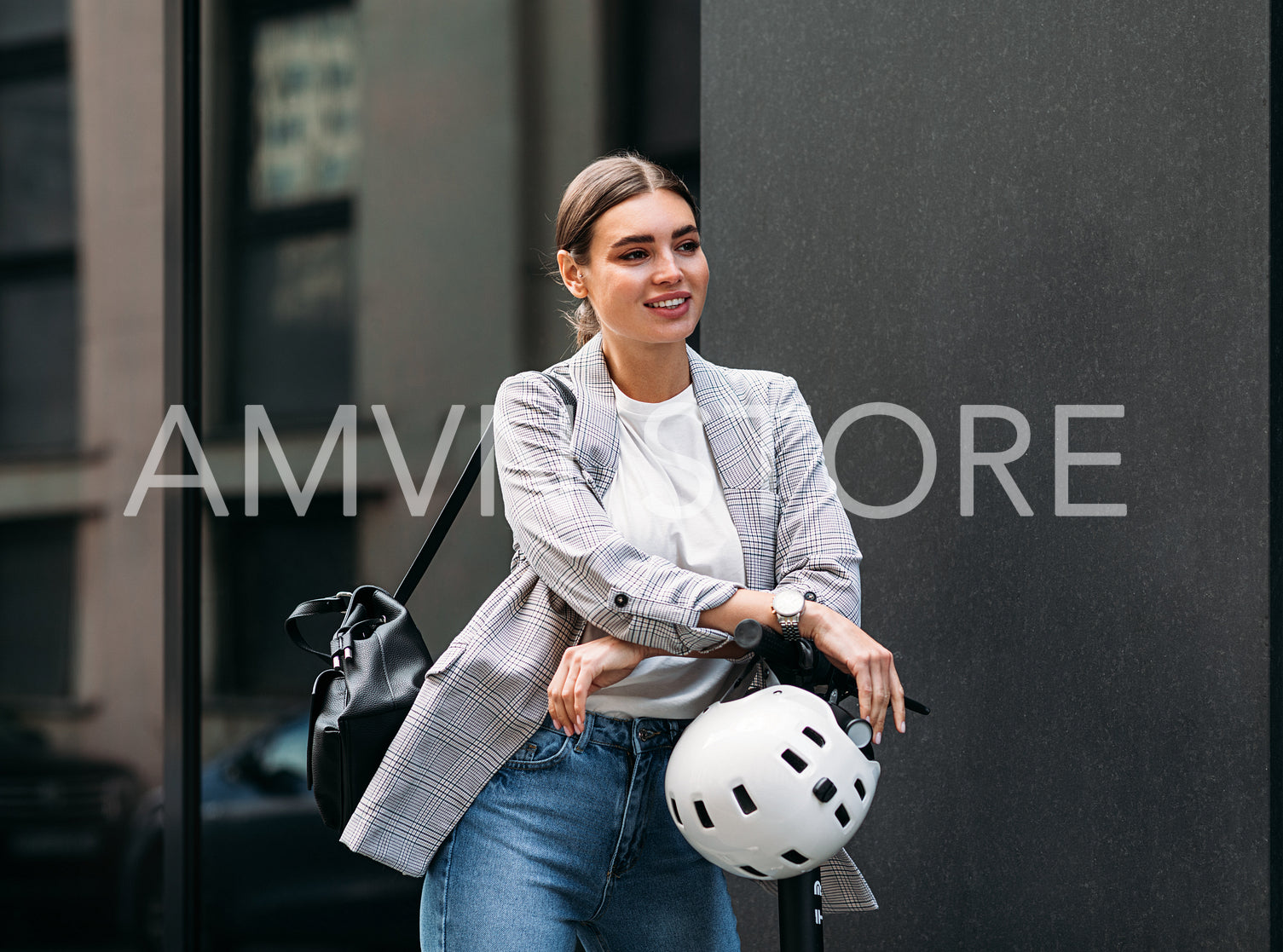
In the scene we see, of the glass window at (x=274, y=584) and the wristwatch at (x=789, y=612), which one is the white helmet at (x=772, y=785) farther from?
the glass window at (x=274, y=584)

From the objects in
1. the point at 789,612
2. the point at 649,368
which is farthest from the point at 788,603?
the point at 649,368

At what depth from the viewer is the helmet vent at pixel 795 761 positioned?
1.77 m

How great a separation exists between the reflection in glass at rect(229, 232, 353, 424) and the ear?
7.73ft

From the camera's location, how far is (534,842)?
6.62 feet

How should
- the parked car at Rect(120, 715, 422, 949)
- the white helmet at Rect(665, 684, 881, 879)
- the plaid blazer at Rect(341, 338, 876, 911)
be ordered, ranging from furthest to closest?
1. the parked car at Rect(120, 715, 422, 949)
2. the plaid blazer at Rect(341, 338, 876, 911)
3. the white helmet at Rect(665, 684, 881, 879)

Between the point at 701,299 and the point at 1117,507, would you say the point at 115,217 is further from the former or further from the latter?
the point at 1117,507

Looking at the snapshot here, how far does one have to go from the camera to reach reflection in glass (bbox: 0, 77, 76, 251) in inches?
190

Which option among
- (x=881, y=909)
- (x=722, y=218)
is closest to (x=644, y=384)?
Result: (x=722, y=218)

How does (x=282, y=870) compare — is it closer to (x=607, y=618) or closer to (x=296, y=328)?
(x=296, y=328)

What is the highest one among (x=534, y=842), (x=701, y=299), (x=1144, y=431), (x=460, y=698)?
(x=701, y=299)

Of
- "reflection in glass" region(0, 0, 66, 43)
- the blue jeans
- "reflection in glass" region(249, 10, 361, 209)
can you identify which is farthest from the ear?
"reflection in glass" region(0, 0, 66, 43)

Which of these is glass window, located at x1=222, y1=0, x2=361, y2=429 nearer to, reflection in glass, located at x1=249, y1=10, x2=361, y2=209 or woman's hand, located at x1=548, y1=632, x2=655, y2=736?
Result: reflection in glass, located at x1=249, y1=10, x2=361, y2=209

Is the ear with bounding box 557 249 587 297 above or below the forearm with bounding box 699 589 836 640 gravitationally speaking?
above

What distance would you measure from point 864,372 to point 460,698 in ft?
5.05
